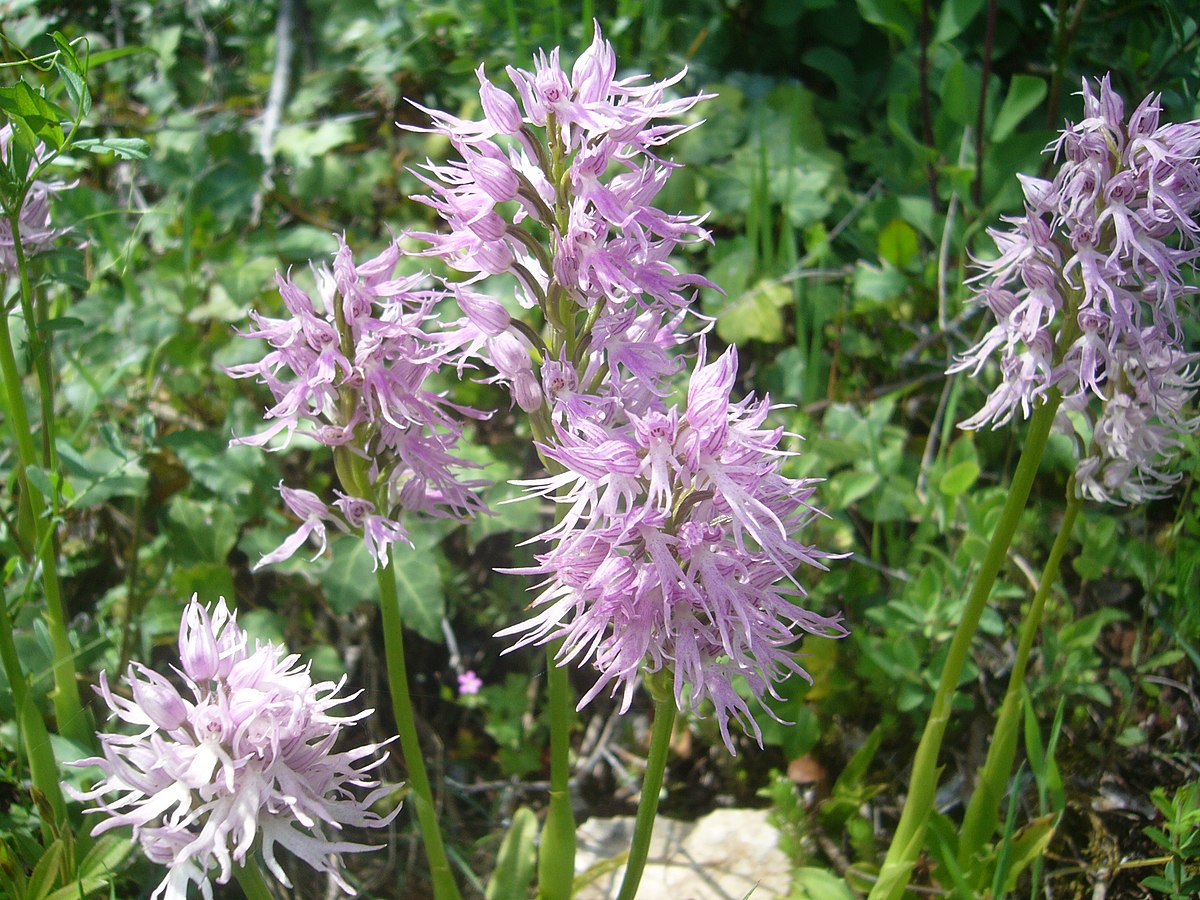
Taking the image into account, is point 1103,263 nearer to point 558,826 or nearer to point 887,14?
point 558,826

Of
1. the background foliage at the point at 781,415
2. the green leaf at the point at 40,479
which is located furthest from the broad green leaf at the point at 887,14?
the green leaf at the point at 40,479

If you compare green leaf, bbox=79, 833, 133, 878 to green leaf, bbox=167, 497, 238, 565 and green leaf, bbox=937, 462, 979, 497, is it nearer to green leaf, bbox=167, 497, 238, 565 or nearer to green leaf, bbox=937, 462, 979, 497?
green leaf, bbox=167, 497, 238, 565

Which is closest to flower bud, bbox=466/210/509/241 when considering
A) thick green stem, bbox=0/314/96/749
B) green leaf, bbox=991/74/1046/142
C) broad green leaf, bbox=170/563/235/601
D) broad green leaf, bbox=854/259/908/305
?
thick green stem, bbox=0/314/96/749

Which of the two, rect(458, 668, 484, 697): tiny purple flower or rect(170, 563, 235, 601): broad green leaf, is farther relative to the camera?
rect(458, 668, 484, 697): tiny purple flower

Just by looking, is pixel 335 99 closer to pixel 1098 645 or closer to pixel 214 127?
pixel 214 127

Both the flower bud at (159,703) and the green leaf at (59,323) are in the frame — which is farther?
the green leaf at (59,323)

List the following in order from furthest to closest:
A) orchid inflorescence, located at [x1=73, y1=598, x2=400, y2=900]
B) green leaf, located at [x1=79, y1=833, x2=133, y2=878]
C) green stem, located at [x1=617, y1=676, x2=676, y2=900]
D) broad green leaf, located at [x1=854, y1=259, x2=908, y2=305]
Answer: broad green leaf, located at [x1=854, y1=259, x2=908, y2=305] < green leaf, located at [x1=79, y1=833, x2=133, y2=878] < green stem, located at [x1=617, y1=676, x2=676, y2=900] < orchid inflorescence, located at [x1=73, y1=598, x2=400, y2=900]

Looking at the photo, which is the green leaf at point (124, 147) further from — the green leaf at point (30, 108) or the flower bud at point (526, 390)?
the flower bud at point (526, 390)

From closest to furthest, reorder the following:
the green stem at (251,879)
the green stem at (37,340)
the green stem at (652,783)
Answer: the green stem at (251,879) < the green stem at (652,783) < the green stem at (37,340)
